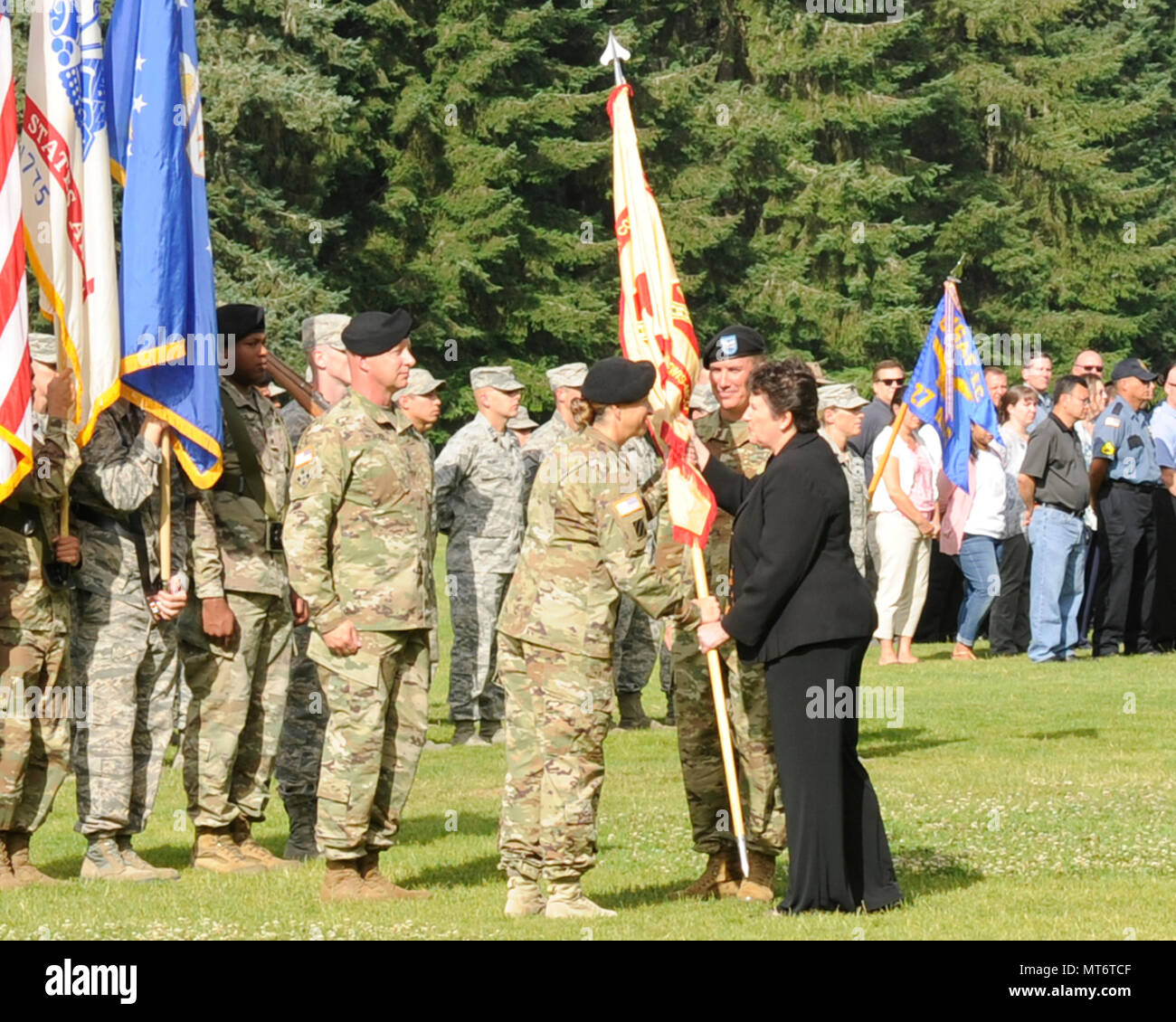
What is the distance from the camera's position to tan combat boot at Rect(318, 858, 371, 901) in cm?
945

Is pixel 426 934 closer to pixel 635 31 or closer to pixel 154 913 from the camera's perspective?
pixel 154 913

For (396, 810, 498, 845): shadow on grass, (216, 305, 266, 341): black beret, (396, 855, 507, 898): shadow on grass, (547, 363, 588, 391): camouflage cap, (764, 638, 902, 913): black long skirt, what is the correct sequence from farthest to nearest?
1. (547, 363, 588, 391): camouflage cap
2. (396, 810, 498, 845): shadow on grass
3. (216, 305, 266, 341): black beret
4. (396, 855, 507, 898): shadow on grass
5. (764, 638, 902, 913): black long skirt

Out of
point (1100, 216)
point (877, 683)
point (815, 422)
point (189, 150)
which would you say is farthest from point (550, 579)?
point (1100, 216)

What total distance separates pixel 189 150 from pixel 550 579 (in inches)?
136

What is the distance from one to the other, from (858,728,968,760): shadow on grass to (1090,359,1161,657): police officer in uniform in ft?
19.7

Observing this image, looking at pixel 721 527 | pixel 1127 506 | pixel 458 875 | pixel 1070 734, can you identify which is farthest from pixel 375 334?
pixel 1127 506

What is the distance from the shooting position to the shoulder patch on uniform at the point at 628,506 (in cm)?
890

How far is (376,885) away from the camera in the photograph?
961 cm

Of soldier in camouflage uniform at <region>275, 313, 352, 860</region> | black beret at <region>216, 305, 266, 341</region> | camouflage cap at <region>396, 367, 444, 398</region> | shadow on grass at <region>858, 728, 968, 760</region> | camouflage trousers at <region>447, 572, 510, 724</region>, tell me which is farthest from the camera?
camouflage trousers at <region>447, 572, 510, 724</region>

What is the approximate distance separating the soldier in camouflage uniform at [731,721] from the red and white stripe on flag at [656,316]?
9.8 inches

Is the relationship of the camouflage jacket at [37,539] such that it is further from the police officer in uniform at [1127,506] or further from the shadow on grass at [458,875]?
the police officer in uniform at [1127,506]

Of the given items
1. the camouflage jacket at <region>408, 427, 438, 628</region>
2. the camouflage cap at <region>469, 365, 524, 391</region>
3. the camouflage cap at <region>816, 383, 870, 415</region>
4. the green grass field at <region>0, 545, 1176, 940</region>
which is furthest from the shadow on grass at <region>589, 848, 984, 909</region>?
the camouflage cap at <region>469, 365, 524, 391</region>

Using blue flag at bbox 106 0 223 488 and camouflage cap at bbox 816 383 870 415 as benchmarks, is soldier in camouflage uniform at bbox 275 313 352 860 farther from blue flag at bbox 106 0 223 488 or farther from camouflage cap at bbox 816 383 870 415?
camouflage cap at bbox 816 383 870 415

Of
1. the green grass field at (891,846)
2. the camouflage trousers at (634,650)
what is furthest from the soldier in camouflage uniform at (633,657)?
the green grass field at (891,846)
